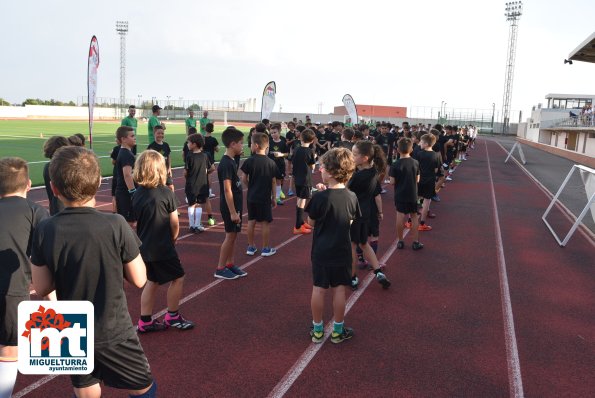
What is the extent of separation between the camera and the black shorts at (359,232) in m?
5.67

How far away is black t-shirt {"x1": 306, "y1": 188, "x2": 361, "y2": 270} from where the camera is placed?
414 cm

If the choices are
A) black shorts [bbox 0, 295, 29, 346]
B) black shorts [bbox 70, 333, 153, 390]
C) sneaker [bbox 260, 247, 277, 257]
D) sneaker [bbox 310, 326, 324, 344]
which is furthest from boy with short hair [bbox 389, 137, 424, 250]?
black shorts [bbox 0, 295, 29, 346]

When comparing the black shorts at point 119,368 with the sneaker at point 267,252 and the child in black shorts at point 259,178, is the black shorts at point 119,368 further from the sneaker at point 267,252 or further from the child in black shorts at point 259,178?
the sneaker at point 267,252

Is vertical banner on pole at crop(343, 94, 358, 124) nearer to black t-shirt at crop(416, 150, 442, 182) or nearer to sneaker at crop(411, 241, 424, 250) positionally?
black t-shirt at crop(416, 150, 442, 182)

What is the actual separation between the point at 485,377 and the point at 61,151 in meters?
3.83

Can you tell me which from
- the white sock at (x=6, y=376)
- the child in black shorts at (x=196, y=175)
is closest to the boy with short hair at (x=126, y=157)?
the child in black shorts at (x=196, y=175)

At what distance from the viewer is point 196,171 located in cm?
827

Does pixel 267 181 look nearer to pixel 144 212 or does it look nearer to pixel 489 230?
pixel 144 212

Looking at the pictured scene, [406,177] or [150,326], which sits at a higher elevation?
[406,177]

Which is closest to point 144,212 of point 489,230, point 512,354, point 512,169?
point 512,354

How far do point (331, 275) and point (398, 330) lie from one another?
117 cm

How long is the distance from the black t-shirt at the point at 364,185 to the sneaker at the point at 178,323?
2.48 m

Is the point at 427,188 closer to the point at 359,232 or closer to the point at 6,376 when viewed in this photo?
the point at 359,232

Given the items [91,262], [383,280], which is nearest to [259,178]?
[383,280]
